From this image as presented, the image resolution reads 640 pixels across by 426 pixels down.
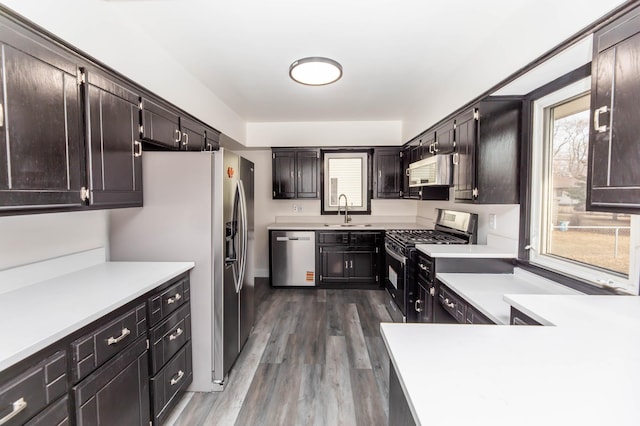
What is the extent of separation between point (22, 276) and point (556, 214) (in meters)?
3.21

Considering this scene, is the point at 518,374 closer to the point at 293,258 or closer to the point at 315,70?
the point at 315,70

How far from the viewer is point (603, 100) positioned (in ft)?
3.58

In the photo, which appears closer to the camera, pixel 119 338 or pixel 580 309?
pixel 580 309

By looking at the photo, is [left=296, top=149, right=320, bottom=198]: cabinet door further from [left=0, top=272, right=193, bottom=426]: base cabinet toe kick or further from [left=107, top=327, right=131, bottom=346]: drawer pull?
[left=107, top=327, right=131, bottom=346]: drawer pull

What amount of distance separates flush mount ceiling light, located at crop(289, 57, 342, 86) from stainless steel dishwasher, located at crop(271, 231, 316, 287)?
2.23 meters

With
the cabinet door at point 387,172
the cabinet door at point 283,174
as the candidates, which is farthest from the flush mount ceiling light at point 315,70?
Result: the cabinet door at point 387,172

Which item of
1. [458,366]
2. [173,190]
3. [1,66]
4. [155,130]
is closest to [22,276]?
[173,190]

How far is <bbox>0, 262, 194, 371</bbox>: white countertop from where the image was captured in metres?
0.96

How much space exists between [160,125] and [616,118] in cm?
261

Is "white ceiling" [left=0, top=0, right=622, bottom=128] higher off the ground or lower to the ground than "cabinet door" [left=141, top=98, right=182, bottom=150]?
higher

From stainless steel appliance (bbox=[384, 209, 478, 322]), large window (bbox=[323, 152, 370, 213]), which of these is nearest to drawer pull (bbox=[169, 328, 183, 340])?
stainless steel appliance (bbox=[384, 209, 478, 322])

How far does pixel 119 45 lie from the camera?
1.78 m

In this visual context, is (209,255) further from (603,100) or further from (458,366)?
(603,100)

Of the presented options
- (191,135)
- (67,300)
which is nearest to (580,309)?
(67,300)
